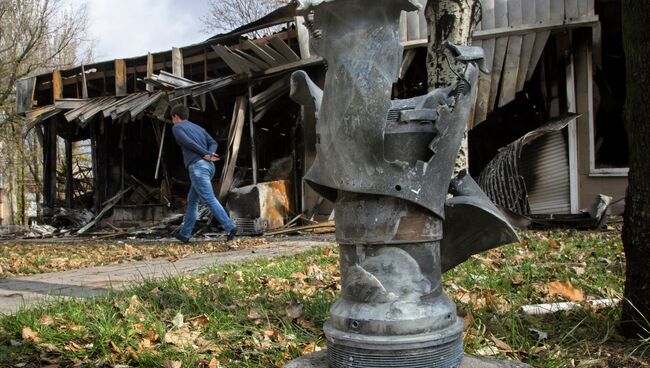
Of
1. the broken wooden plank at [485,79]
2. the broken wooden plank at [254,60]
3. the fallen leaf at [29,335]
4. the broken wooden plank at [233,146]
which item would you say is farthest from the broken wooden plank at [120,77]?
the fallen leaf at [29,335]

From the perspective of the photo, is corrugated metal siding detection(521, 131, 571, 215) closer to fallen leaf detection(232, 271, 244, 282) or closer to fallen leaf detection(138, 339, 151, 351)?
fallen leaf detection(232, 271, 244, 282)

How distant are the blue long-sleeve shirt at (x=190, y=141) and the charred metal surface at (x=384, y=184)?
270 inches

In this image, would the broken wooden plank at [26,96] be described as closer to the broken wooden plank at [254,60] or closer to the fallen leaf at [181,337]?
the broken wooden plank at [254,60]

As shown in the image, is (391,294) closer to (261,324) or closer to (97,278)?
(261,324)

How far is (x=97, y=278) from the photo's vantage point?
5.13 metres

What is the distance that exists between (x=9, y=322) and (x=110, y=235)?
29.9 ft

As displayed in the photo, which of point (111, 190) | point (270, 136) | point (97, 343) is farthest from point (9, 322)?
point (111, 190)

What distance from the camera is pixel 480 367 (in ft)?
6.63

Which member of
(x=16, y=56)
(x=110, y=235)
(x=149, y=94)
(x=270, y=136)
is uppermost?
(x=16, y=56)

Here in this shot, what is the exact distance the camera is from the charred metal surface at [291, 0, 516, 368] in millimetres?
1789

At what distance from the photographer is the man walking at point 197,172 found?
8.47 metres

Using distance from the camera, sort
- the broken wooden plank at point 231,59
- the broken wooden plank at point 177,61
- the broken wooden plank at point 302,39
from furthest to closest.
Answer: the broken wooden plank at point 177,61 → the broken wooden plank at point 231,59 → the broken wooden plank at point 302,39

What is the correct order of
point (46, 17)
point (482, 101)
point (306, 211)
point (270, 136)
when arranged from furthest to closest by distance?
1. point (46, 17)
2. point (270, 136)
3. point (306, 211)
4. point (482, 101)

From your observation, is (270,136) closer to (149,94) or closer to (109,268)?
(149,94)
